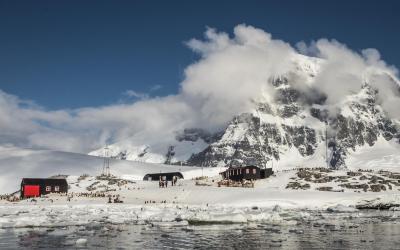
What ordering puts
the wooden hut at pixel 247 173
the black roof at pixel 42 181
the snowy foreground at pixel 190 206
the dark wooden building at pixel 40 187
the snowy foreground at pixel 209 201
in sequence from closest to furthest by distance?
the snowy foreground at pixel 190 206
the snowy foreground at pixel 209 201
the dark wooden building at pixel 40 187
the black roof at pixel 42 181
the wooden hut at pixel 247 173

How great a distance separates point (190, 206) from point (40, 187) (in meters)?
50.2

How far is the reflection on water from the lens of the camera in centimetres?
2875

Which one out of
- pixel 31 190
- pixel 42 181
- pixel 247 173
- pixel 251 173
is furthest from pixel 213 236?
pixel 251 173

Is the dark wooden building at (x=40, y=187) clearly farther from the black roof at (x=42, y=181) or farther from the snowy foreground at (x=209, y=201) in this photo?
the snowy foreground at (x=209, y=201)

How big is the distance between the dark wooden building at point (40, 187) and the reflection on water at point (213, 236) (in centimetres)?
6830

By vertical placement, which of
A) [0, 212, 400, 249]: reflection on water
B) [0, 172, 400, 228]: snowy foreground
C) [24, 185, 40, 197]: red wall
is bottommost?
[0, 212, 400, 249]: reflection on water

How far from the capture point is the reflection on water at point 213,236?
1132 inches

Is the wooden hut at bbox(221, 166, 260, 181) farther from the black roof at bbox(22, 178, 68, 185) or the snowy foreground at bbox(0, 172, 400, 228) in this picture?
the black roof at bbox(22, 178, 68, 185)

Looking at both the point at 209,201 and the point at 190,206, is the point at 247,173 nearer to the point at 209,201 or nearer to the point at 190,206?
the point at 209,201

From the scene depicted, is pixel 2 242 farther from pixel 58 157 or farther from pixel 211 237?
pixel 58 157

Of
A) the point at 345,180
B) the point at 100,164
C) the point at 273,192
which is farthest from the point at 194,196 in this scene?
the point at 100,164

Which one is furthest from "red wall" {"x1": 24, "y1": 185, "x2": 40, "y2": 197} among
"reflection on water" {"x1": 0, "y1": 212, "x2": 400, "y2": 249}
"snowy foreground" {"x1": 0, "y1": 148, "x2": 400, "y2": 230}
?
"reflection on water" {"x1": 0, "y1": 212, "x2": 400, "y2": 249}

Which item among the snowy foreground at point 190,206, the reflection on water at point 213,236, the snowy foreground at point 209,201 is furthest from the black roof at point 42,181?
the reflection on water at point 213,236

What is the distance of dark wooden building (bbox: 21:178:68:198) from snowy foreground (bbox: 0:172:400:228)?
485 centimetres
